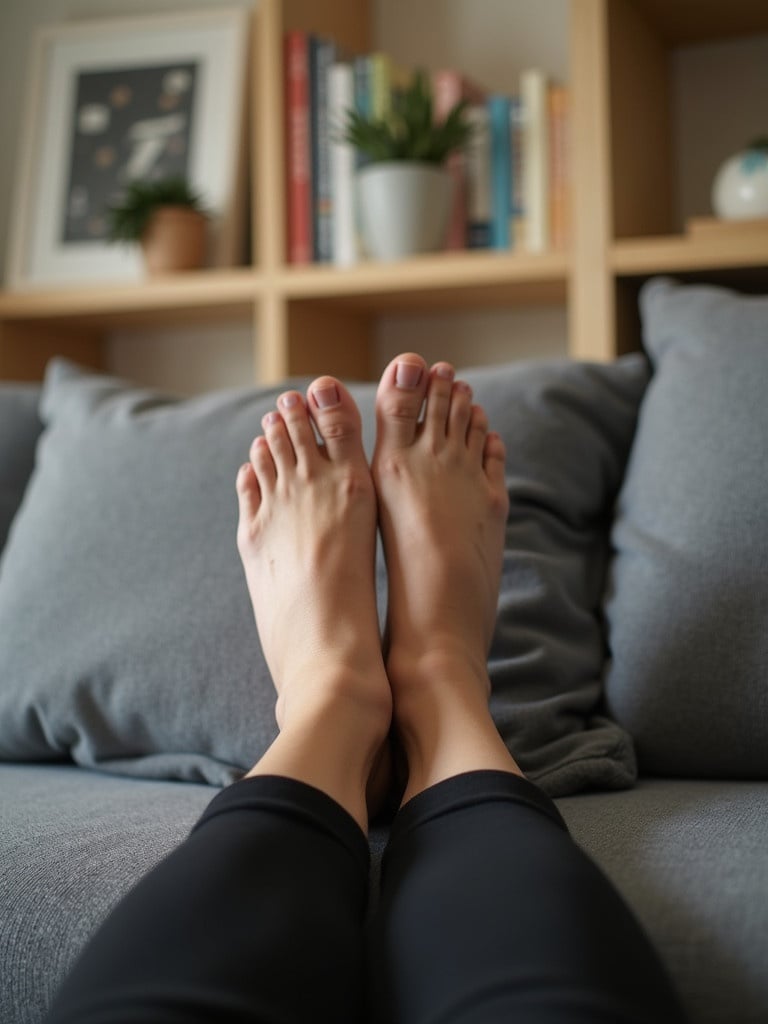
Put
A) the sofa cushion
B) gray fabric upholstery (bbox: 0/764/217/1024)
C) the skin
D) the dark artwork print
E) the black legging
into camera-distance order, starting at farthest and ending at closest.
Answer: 1. the dark artwork print
2. the sofa cushion
3. the skin
4. gray fabric upholstery (bbox: 0/764/217/1024)
5. the black legging

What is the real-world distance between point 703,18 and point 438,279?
57 centimetres

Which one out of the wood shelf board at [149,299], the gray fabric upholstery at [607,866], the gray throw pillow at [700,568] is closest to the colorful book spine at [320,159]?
the wood shelf board at [149,299]

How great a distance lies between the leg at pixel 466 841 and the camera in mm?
518

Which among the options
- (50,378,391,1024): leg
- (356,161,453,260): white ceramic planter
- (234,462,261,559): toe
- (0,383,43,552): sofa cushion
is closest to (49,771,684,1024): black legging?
(50,378,391,1024): leg

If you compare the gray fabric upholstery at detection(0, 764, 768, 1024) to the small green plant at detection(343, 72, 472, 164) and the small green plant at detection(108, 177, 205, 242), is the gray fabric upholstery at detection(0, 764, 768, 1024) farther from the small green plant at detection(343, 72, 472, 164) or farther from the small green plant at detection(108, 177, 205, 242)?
the small green plant at detection(108, 177, 205, 242)

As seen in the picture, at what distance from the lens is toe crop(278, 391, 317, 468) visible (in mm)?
1146

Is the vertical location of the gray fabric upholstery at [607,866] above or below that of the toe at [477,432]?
below

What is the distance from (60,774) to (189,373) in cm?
→ 130

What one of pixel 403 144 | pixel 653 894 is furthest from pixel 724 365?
pixel 403 144

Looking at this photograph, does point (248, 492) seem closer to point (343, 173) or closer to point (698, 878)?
point (698, 878)

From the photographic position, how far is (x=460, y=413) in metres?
1.16

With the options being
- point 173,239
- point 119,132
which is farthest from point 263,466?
point 119,132

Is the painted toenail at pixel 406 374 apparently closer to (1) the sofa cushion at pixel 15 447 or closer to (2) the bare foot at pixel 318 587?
(2) the bare foot at pixel 318 587

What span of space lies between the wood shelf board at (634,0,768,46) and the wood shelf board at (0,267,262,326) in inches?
28.9
